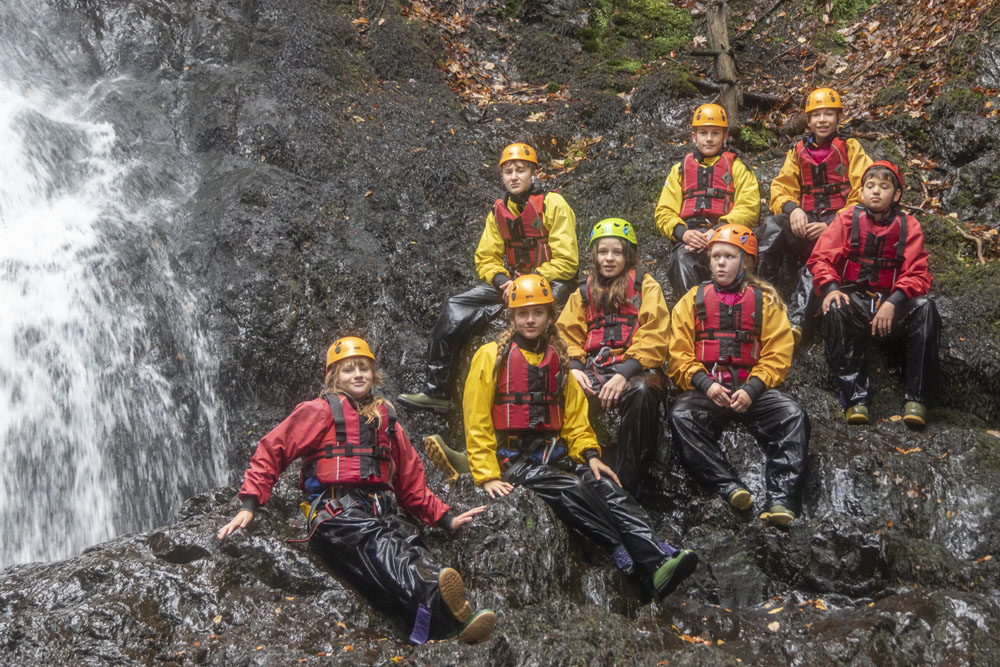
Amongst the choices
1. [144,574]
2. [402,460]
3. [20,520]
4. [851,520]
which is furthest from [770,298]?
[20,520]

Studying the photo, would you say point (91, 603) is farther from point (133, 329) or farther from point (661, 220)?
point (661, 220)

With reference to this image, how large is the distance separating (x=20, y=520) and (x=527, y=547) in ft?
15.1

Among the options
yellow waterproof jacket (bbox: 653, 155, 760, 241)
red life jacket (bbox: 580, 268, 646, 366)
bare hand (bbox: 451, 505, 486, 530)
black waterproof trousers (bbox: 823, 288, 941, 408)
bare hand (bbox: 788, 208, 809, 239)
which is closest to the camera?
bare hand (bbox: 451, 505, 486, 530)

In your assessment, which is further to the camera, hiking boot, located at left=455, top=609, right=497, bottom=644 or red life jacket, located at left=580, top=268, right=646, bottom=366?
red life jacket, located at left=580, top=268, right=646, bottom=366

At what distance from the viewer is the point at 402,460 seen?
5.24 metres

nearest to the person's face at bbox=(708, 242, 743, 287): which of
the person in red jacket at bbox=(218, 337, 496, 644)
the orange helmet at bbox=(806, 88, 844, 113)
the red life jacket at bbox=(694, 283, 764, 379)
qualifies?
the red life jacket at bbox=(694, 283, 764, 379)

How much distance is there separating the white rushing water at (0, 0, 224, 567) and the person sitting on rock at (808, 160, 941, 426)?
572 cm

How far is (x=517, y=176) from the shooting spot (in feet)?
24.0

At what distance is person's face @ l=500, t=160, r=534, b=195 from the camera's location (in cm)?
731

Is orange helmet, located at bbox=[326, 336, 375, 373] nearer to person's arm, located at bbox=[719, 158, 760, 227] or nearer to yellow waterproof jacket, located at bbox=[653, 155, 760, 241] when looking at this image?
yellow waterproof jacket, located at bbox=[653, 155, 760, 241]

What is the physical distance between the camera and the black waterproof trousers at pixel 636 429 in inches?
228

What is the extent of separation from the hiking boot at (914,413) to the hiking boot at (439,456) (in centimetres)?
359

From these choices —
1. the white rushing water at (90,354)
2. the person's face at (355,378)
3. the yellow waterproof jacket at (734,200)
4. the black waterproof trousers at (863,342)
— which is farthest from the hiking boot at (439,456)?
the black waterproof trousers at (863,342)

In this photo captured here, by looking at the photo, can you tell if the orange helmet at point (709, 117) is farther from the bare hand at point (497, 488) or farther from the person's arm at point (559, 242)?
the bare hand at point (497, 488)
